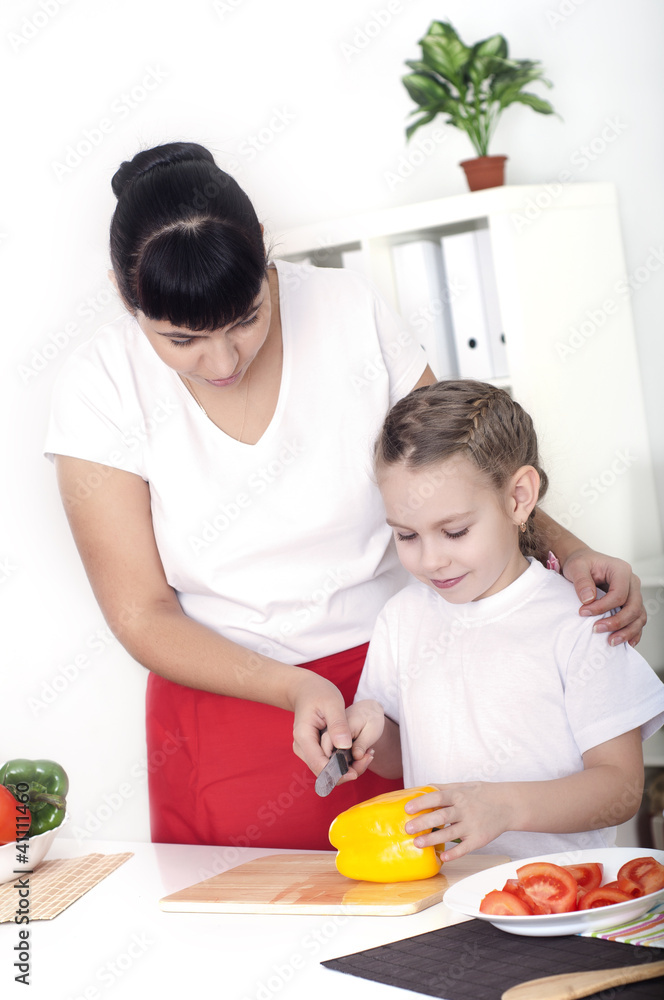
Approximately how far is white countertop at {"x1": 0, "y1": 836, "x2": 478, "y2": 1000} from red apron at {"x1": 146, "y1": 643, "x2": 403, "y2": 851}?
29cm

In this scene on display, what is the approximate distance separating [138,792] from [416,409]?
161 cm

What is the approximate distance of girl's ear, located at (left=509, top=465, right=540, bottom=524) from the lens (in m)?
1.31

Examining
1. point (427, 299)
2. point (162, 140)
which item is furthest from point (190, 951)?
point (162, 140)

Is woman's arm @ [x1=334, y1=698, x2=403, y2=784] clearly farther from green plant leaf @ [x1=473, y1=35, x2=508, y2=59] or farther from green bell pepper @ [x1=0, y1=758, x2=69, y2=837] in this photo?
green plant leaf @ [x1=473, y1=35, x2=508, y2=59]

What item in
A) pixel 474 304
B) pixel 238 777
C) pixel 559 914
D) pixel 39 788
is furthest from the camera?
pixel 474 304

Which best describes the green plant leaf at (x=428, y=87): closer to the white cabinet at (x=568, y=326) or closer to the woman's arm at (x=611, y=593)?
the white cabinet at (x=568, y=326)

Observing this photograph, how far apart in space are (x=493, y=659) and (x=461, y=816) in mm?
304

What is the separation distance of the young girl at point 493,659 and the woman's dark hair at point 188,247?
293mm

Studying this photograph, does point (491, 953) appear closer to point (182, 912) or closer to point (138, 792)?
point (182, 912)

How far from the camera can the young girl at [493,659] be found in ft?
3.81

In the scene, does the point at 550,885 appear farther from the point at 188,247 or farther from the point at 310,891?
the point at 188,247

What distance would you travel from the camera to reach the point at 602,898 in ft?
2.76

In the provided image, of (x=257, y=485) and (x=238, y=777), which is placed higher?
(x=257, y=485)

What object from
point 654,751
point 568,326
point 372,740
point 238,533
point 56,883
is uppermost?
point 568,326
